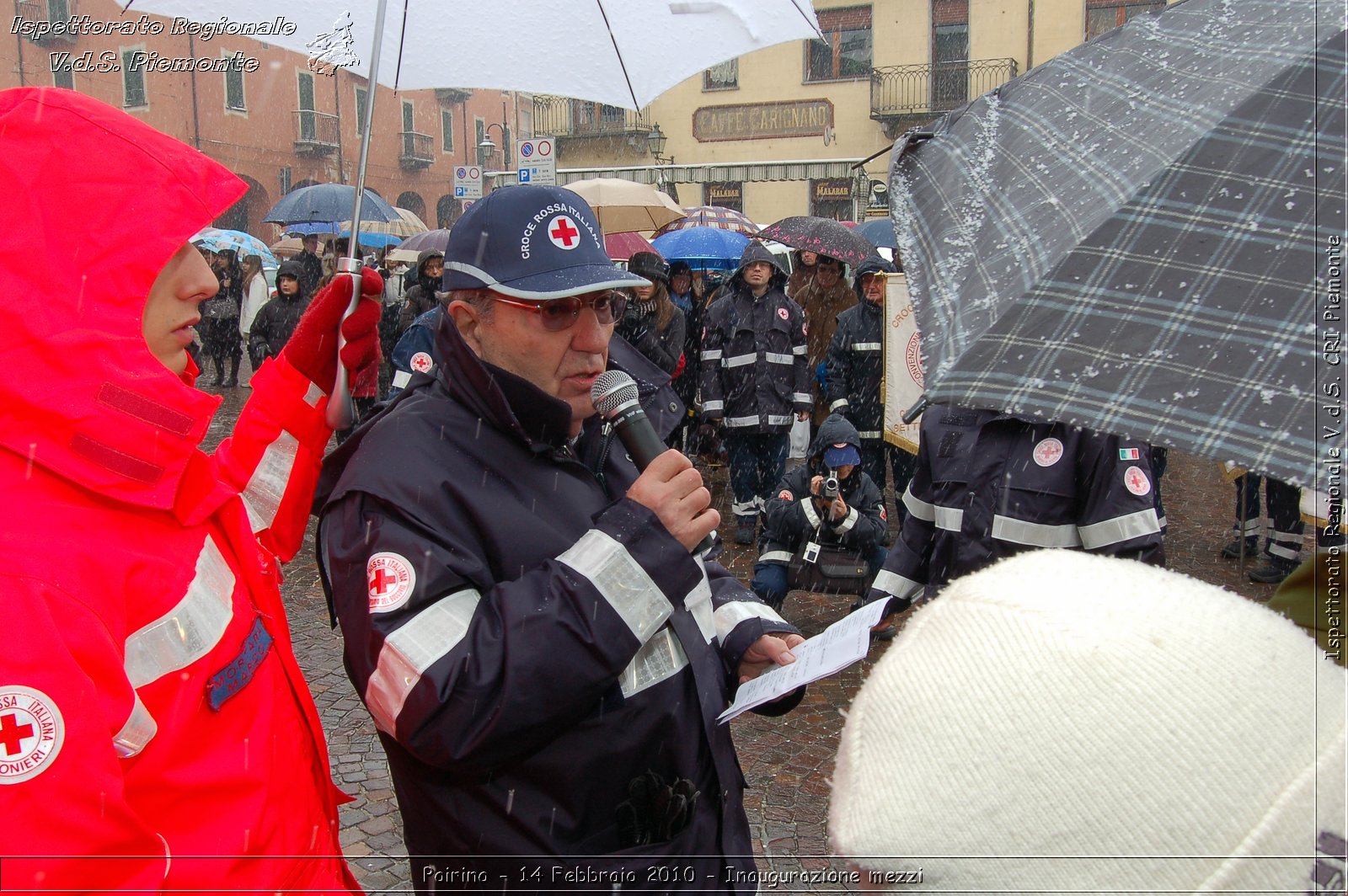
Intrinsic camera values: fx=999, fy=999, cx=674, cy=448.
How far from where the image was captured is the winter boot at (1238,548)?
785cm

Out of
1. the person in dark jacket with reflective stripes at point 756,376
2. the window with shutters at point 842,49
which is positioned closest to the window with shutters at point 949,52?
the window with shutters at point 842,49

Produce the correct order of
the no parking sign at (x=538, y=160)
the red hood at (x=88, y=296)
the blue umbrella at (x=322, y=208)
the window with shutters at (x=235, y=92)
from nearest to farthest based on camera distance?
1. the red hood at (x=88, y=296)
2. the no parking sign at (x=538, y=160)
3. the blue umbrella at (x=322, y=208)
4. the window with shutters at (x=235, y=92)

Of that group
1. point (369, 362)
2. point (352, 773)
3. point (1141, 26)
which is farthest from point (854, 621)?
point (352, 773)

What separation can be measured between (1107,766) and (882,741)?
20 cm

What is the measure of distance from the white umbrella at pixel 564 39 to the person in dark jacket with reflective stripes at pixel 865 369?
509 cm

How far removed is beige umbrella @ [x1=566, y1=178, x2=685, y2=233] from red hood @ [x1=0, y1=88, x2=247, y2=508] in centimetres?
1134

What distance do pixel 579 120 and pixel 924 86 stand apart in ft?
34.2

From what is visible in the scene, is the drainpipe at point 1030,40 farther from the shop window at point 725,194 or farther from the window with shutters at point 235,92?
the window with shutters at point 235,92

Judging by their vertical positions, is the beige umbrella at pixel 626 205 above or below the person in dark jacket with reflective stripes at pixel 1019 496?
above

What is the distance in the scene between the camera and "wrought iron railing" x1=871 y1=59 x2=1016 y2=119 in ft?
91.1

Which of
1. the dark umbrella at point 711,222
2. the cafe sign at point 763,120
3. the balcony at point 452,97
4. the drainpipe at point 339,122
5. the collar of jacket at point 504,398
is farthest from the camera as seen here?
the drainpipe at point 339,122

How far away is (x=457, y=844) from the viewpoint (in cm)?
179

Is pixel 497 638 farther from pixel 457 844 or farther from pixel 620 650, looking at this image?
pixel 457 844

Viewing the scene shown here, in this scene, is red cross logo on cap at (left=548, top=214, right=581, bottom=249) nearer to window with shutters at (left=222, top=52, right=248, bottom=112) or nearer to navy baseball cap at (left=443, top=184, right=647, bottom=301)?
navy baseball cap at (left=443, top=184, right=647, bottom=301)
